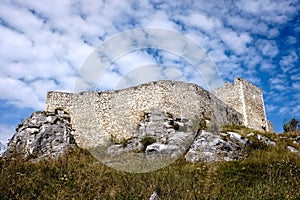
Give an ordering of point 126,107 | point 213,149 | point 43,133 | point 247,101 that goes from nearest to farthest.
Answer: point 213,149 → point 43,133 → point 126,107 → point 247,101

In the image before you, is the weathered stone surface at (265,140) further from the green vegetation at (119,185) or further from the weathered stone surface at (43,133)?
the weathered stone surface at (43,133)

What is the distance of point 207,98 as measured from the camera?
64.4 feet

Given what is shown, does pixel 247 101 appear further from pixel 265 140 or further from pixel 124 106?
pixel 124 106

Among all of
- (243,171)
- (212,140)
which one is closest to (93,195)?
(243,171)

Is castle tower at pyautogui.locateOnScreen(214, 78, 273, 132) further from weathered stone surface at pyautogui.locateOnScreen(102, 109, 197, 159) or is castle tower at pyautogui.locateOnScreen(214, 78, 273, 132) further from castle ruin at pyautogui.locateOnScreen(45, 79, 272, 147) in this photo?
weathered stone surface at pyautogui.locateOnScreen(102, 109, 197, 159)

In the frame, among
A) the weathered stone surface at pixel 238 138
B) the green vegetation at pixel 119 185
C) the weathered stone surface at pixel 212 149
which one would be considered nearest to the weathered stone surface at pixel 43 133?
the weathered stone surface at pixel 212 149

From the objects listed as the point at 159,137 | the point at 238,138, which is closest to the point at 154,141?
the point at 159,137

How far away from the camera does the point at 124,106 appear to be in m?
18.7

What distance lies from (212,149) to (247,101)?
15970 millimetres

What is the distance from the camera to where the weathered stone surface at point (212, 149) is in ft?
38.7

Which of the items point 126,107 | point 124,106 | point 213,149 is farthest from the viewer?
point 124,106

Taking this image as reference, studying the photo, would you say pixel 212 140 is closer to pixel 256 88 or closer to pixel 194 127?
pixel 194 127

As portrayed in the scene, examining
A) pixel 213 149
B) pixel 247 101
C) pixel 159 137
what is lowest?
pixel 213 149

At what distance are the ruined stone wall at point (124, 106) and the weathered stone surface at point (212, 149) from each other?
4315 mm
